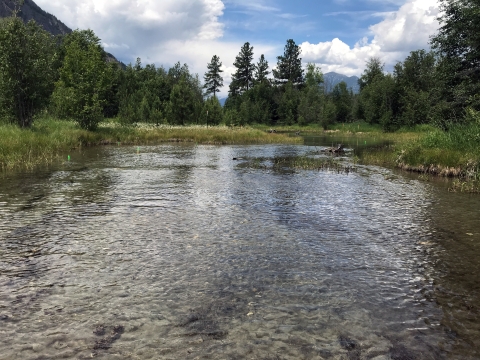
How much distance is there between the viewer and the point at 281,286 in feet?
23.3

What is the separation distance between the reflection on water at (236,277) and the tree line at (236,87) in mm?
14740

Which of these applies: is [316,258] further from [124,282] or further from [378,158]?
[378,158]

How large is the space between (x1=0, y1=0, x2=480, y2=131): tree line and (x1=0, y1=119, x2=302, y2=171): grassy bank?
2.73m

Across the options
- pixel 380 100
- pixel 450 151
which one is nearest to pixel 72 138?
pixel 450 151

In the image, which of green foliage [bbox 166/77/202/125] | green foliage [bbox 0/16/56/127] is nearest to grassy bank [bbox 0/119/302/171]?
green foliage [bbox 0/16/56/127]

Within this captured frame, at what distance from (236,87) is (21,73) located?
380 feet

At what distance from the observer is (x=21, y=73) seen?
32.0 m

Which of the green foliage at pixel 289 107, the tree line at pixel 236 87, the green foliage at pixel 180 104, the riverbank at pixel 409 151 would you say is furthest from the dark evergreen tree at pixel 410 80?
the riverbank at pixel 409 151

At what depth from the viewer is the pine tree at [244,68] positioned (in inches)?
5536

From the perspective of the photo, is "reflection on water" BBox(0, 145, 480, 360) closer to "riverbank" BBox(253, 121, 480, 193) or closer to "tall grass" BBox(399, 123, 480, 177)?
"riverbank" BBox(253, 121, 480, 193)

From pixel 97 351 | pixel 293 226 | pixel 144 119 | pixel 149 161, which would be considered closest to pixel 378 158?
pixel 149 161

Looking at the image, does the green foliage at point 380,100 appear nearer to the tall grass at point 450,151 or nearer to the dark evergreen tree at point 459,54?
the dark evergreen tree at point 459,54

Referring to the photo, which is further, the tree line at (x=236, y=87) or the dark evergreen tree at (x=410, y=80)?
the dark evergreen tree at (x=410, y=80)

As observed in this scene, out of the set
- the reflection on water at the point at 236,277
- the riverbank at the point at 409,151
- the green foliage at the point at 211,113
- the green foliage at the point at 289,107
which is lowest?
the reflection on water at the point at 236,277
